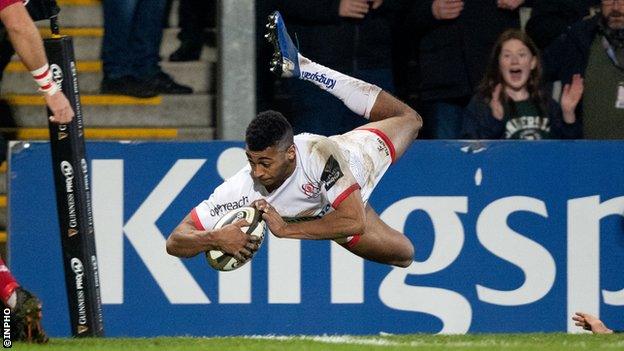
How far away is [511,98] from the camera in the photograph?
1068 centimetres

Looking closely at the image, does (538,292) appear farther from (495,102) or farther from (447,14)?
(447,14)

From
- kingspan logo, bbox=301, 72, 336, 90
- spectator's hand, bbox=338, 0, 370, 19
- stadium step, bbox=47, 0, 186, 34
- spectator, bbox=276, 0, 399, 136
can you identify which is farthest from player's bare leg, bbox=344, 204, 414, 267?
stadium step, bbox=47, 0, 186, 34

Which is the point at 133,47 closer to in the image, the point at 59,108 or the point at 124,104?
the point at 124,104

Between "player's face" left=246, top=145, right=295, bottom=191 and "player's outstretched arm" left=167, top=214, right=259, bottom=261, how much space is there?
36 centimetres

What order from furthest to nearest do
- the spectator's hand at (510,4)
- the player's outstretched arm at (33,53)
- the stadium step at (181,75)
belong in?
the stadium step at (181,75), the spectator's hand at (510,4), the player's outstretched arm at (33,53)

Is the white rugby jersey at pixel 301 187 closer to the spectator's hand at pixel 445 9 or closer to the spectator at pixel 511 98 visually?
the spectator at pixel 511 98

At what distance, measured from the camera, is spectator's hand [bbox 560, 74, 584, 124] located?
10.9 m

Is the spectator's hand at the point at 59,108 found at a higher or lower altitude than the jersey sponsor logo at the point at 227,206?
higher

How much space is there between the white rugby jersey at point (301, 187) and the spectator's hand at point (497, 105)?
2.18 metres

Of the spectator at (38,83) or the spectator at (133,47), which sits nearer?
the spectator at (38,83)

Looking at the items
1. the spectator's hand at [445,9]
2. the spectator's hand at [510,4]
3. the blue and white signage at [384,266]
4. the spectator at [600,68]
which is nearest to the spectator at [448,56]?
the spectator's hand at [445,9]

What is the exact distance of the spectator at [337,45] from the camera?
36.0ft

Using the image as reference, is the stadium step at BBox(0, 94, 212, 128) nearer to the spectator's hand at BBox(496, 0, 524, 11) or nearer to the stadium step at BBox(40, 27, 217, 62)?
the stadium step at BBox(40, 27, 217, 62)

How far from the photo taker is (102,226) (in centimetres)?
1025
